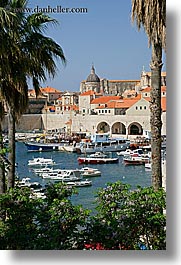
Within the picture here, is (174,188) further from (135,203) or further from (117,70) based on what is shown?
(117,70)

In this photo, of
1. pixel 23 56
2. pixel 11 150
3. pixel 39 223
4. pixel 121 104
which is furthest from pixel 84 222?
pixel 121 104

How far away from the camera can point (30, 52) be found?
369 centimetres

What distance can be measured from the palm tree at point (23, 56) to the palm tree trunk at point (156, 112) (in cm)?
69

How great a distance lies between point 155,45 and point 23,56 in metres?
0.93

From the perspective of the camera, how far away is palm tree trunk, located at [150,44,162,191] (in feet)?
11.2

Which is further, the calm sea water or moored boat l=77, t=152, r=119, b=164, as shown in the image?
moored boat l=77, t=152, r=119, b=164

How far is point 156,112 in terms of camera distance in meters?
3.47

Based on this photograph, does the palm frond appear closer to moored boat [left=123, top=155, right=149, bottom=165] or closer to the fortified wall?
the fortified wall

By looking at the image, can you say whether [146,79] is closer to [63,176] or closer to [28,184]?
[28,184]

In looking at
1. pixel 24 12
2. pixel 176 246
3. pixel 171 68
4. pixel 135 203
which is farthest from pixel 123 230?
pixel 24 12

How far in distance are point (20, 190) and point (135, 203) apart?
2.79 feet

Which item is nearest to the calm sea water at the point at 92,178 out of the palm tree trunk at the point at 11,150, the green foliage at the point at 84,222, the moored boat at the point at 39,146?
the moored boat at the point at 39,146

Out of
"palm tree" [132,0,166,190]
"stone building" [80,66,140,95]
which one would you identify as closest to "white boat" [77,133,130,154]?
"stone building" [80,66,140,95]

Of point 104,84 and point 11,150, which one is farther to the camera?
point 104,84
